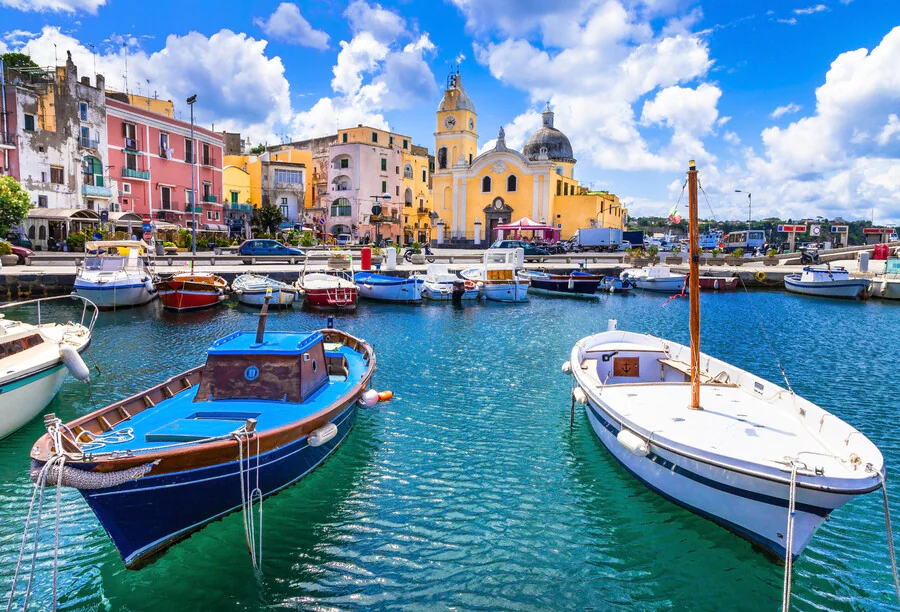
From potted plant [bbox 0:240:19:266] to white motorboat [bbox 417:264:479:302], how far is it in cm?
2354

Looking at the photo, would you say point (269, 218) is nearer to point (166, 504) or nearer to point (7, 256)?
point (7, 256)

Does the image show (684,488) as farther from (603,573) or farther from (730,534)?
(603,573)

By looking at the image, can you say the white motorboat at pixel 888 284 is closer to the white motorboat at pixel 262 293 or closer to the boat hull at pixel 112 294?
the white motorboat at pixel 262 293

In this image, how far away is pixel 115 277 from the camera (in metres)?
26.2

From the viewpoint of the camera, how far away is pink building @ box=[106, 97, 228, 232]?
4731 cm

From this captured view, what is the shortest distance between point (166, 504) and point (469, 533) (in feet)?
12.6

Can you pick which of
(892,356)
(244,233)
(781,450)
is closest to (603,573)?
(781,450)

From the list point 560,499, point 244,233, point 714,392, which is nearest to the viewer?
point 560,499

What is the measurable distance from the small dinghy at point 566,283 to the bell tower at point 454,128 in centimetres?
3504

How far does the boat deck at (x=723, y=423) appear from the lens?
7.11 metres

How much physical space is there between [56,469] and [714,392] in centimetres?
942

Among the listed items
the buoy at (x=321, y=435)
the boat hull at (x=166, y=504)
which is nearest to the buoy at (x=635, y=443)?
the buoy at (x=321, y=435)

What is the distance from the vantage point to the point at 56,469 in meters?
5.98

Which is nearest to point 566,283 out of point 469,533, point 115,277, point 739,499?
point 115,277
